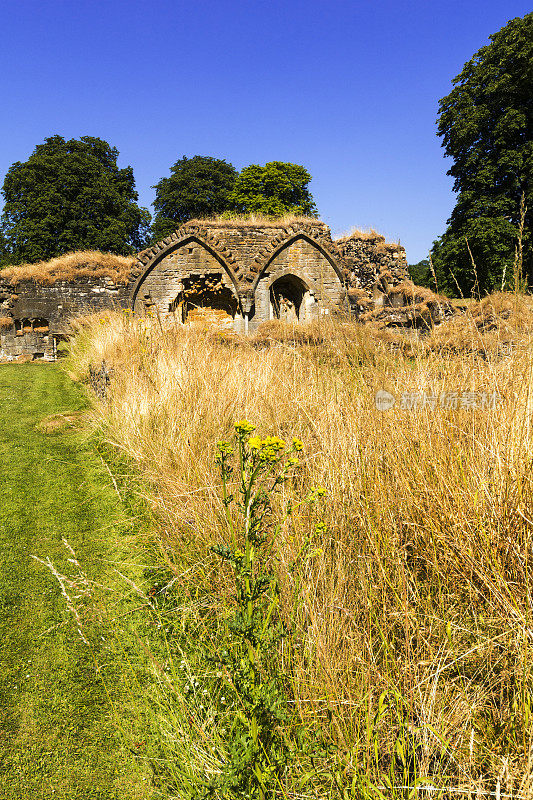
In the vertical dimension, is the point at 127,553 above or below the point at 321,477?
below

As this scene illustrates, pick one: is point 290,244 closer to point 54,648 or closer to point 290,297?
point 290,297

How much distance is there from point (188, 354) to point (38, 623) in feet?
13.7

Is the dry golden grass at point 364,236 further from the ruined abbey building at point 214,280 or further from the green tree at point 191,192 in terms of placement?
the green tree at point 191,192

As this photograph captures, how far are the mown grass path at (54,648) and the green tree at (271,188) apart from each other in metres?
33.1

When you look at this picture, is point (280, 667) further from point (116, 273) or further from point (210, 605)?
point (116, 273)

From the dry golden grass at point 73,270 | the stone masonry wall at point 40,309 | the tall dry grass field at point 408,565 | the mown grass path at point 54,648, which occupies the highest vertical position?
the dry golden grass at point 73,270

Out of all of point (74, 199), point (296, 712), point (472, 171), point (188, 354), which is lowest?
point (296, 712)

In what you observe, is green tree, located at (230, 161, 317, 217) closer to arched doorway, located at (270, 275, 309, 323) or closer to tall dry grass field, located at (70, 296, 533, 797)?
arched doorway, located at (270, 275, 309, 323)

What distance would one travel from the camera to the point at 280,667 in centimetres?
188

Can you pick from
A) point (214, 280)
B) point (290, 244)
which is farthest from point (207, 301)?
point (290, 244)

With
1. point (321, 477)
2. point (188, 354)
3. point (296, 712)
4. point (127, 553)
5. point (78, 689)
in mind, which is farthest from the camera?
point (188, 354)

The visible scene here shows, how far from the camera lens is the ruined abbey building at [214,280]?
16312 millimetres

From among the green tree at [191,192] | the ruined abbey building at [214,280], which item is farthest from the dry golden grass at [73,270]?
the green tree at [191,192]

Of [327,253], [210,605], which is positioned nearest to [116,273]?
[327,253]
